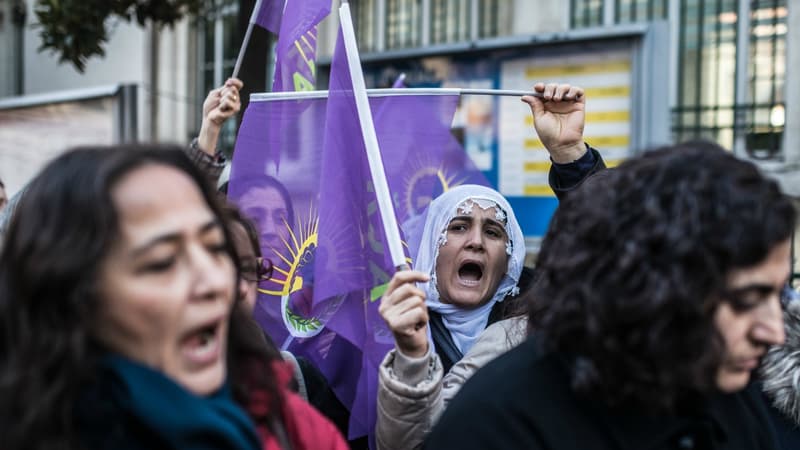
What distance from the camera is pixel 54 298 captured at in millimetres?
1244

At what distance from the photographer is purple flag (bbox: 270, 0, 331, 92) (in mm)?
2814

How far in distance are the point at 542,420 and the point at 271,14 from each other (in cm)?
210

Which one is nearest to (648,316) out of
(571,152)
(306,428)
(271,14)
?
(306,428)

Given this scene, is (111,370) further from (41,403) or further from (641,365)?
(641,365)

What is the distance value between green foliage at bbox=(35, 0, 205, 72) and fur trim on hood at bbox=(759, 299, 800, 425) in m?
5.99

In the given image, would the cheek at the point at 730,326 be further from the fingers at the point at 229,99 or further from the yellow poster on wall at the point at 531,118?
the yellow poster on wall at the point at 531,118

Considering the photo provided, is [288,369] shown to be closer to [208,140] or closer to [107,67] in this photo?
[208,140]

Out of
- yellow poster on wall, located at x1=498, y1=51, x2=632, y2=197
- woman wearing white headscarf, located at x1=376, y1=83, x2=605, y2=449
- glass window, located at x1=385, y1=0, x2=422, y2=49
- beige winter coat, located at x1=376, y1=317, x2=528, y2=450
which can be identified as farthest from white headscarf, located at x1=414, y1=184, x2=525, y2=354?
glass window, located at x1=385, y1=0, x2=422, y2=49

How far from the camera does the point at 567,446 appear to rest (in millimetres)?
1434

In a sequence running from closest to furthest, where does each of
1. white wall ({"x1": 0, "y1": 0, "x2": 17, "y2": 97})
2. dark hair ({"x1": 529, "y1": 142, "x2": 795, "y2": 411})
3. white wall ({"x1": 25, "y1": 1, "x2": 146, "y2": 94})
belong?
dark hair ({"x1": 529, "y1": 142, "x2": 795, "y2": 411}) < white wall ({"x1": 25, "y1": 1, "x2": 146, "y2": 94}) < white wall ({"x1": 0, "y1": 0, "x2": 17, "y2": 97})

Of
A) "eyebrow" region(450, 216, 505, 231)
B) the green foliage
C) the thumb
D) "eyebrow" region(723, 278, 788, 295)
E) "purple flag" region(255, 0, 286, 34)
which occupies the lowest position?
"eyebrow" region(723, 278, 788, 295)

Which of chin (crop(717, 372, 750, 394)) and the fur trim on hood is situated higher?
chin (crop(717, 372, 750, 394))

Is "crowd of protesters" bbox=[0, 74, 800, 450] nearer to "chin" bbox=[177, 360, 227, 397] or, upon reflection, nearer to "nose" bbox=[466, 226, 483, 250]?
"chin" bbox=[177, 360, 227, 397]

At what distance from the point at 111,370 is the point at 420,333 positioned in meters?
0.94
